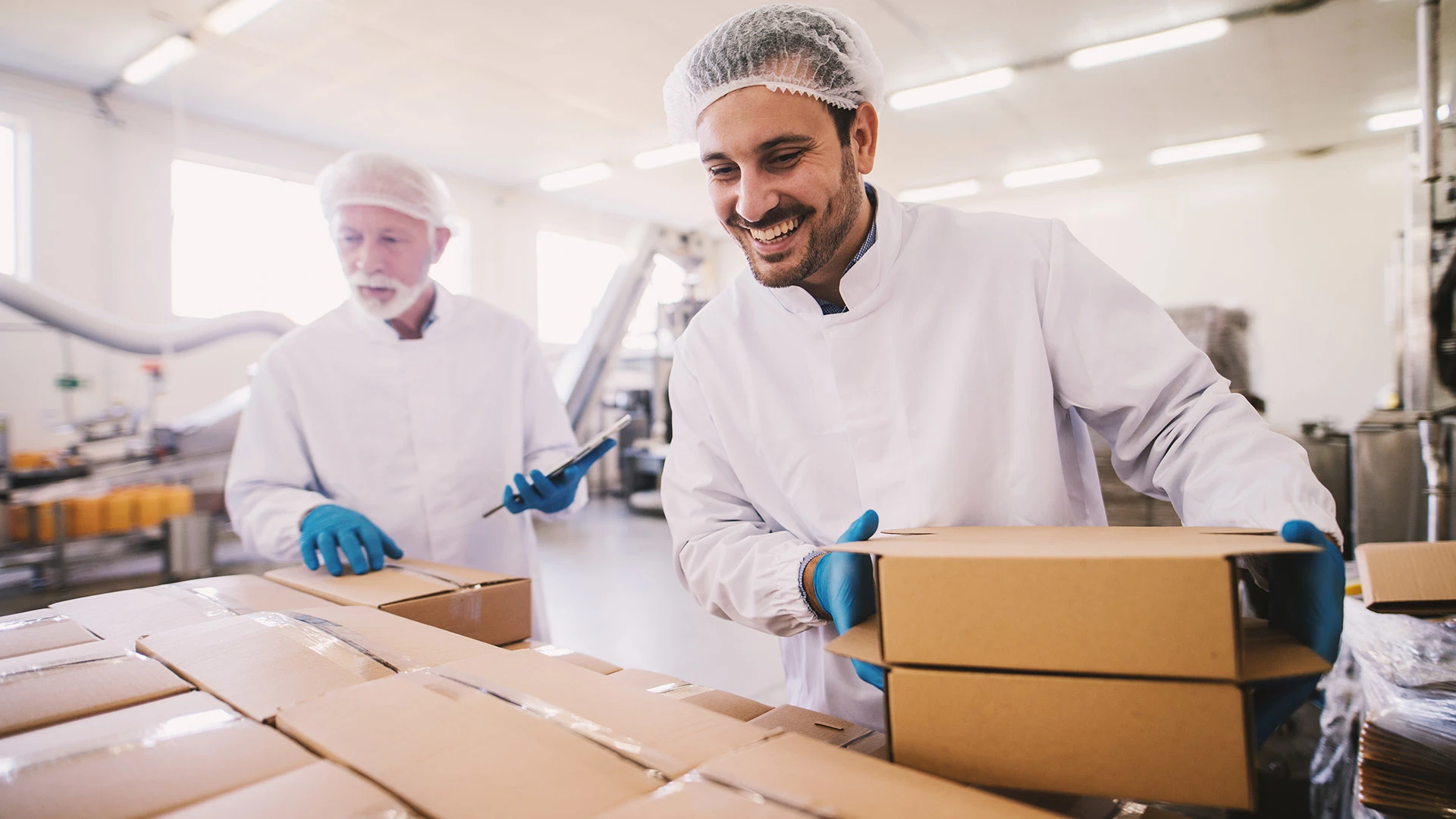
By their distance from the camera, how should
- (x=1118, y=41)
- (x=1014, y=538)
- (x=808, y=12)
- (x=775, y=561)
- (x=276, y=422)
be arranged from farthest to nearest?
(x=1118, y=41)
(x=276, y=422)
(x=808, y=12)
(x=775, y=561)
(x=1014, y=538)

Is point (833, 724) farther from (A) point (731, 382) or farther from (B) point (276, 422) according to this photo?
(B) point (276, 422)

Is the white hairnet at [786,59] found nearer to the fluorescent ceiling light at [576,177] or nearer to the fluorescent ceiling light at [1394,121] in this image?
the fluorescent ceiling light at [576,177]

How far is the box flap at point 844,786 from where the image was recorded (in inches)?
18.3

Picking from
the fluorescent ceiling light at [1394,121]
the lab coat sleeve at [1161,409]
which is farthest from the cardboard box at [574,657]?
the fluorescent ceiling light at [1394,121]

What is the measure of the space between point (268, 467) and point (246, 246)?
17.0 feet

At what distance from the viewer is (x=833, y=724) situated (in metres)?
0.77

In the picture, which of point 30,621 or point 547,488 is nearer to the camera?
point 30,621

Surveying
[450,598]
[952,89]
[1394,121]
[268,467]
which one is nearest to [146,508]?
[268,467]

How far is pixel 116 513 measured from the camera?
3822mm

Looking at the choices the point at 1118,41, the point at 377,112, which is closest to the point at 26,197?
the point at 377,112

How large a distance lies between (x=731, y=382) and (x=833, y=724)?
0.54 m

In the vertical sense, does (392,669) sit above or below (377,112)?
below

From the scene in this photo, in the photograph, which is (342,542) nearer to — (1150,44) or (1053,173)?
(1150,44)

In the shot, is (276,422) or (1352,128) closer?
(276,422)
